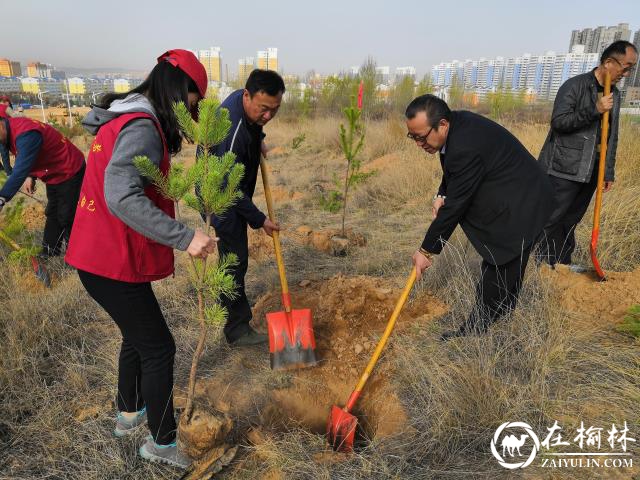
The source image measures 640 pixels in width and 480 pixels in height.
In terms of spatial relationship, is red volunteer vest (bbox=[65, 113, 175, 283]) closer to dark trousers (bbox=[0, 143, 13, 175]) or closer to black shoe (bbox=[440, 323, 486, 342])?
black shoe (bbox=[440, 323, 486, 342])

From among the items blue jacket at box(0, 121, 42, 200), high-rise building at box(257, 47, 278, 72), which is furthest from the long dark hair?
high-rise building at box(257, 47, 278, 72)

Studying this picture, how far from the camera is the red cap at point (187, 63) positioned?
164 cm

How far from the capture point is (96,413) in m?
2.34

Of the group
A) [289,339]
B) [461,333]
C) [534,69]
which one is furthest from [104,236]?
[534,69]

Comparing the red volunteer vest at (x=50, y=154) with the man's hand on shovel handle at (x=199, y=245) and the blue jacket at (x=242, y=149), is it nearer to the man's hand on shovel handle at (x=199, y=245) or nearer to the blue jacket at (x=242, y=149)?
the blue jacket at (x=242, y=149)

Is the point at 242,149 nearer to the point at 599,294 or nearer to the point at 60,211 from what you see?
the point at 60,211

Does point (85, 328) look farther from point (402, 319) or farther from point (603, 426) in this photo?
point (603, 426)

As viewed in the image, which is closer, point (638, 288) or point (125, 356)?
point (125, 356)

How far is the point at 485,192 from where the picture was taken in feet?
8.02

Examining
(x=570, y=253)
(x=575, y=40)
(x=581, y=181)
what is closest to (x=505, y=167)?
A: (x=581, y=181)

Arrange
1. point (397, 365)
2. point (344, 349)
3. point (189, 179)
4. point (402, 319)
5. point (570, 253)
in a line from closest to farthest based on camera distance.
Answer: point (189, 179)
point (397, 365)
point (344, 349)
point (402, 319)
point (570, 253)

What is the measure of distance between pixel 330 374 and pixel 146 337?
1.43 metres

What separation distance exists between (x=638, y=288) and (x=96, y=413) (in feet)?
12.8

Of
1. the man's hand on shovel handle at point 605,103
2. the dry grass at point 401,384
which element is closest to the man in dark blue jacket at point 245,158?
the dry grass at point 401,384
